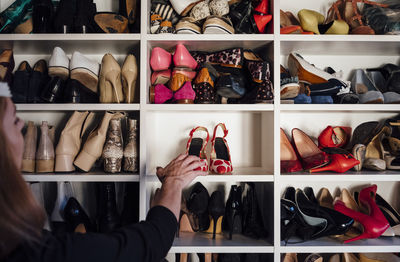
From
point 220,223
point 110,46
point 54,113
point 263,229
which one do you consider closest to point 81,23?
point 110,46

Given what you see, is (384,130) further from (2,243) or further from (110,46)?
(2,243)

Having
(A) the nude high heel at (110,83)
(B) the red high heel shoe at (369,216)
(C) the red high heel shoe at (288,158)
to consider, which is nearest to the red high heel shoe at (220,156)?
(C) the red high heel shoe at (288,158)

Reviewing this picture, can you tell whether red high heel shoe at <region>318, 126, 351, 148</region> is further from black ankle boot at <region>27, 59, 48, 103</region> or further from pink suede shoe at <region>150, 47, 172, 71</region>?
black ankle boot at <region>27, 59, 48, 103</region>

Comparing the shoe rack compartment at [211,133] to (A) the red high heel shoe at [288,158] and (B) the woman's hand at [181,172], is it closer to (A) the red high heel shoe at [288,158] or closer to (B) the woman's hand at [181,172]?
(A) the red high heel shoe at [288,158]

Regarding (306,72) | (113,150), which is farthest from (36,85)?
(306,72)

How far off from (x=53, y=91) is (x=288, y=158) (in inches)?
62.2

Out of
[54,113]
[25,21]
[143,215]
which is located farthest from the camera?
[54,113]

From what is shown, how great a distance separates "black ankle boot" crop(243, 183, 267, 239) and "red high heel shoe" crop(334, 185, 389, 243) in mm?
524

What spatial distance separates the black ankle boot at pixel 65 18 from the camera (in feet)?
5.32

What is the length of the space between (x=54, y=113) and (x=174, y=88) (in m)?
0.96

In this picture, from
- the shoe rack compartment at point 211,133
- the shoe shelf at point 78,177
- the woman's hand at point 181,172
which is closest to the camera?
the woman's hand at point 181,172

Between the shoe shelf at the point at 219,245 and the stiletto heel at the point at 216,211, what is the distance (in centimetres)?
7

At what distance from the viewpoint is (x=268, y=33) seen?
168cm

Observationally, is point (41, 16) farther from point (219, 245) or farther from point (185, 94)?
point (219, 245)
